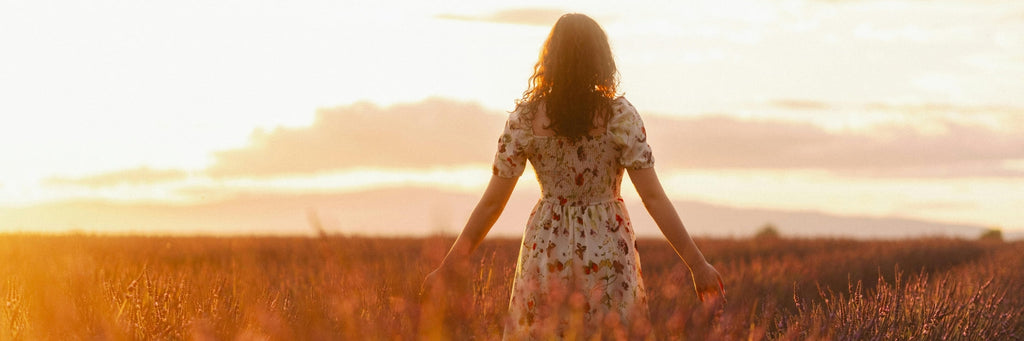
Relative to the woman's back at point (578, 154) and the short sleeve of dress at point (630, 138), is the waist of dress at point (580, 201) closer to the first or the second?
the woman's back at point (578, 154)

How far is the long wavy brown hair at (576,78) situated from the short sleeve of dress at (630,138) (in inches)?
2.0

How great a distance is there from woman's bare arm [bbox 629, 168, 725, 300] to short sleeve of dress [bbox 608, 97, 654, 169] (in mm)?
51

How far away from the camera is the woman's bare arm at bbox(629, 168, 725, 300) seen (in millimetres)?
3410

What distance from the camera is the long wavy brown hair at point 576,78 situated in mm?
3357

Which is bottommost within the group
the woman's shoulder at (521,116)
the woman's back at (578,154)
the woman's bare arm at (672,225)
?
the woman's bare arm at (672,225)

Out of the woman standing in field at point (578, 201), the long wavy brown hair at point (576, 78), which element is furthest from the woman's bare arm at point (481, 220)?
the long wavy brown hair at point (576, 78)

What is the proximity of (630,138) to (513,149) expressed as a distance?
0.47 meters

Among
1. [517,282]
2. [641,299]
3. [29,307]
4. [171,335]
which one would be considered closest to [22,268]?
[29,307]

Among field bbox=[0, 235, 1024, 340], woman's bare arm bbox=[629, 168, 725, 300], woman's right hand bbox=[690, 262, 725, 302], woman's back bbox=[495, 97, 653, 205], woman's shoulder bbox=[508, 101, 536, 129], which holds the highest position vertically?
woman's shoulder bbox=[508, 101, 536, 129]

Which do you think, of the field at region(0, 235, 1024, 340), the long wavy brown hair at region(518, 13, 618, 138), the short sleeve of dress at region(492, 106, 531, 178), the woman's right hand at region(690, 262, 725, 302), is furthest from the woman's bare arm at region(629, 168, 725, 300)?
the short sleeve of dress at region(492, 106, 531, 178)

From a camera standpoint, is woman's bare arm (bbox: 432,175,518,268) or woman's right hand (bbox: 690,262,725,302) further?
woman's bare arm (bbox: 432,175,518,268)

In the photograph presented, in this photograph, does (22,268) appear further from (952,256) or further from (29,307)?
(952,256)

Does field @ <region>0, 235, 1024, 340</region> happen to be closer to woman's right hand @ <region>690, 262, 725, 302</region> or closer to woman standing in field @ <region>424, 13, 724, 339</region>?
woman's right hand @ <region>690, 262, 725, 302</region>

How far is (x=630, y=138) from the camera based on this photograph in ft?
11.0
